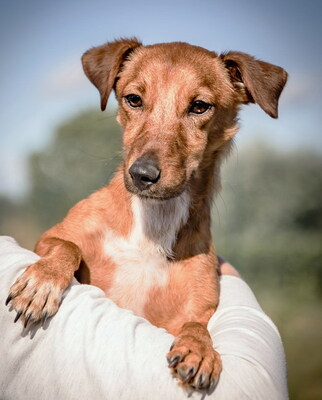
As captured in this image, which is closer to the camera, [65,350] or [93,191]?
[65,350]

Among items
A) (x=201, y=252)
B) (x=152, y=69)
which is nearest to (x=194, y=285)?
(x=201, y=252)

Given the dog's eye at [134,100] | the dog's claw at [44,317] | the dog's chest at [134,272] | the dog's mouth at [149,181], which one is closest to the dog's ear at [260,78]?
the dog's eye at [134,100]

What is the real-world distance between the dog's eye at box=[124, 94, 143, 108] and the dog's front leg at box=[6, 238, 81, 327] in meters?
1.03

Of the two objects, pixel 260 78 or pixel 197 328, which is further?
pixel 260 78

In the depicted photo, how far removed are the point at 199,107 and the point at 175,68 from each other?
28 centimetres

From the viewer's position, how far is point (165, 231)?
9.34ft

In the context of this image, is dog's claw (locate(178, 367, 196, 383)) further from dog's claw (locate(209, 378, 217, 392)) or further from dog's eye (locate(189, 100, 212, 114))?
dog's eye (locate(189, 100, 212, 114))

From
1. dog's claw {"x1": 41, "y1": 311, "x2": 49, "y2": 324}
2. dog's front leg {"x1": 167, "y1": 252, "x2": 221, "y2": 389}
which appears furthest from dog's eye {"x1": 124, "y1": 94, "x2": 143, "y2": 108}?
dog's claw {"x1": 41, "y1": 311, "x2": 49, "y2": 324}

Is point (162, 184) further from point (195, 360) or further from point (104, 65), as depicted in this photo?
point (104, 65)

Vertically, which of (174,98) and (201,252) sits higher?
(174,98)

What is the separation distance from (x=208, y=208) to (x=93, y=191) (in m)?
0.79

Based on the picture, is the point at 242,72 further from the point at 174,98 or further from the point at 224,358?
the point at 224,358

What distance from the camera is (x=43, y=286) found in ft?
6.61

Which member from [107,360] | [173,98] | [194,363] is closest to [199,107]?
[173,98]
